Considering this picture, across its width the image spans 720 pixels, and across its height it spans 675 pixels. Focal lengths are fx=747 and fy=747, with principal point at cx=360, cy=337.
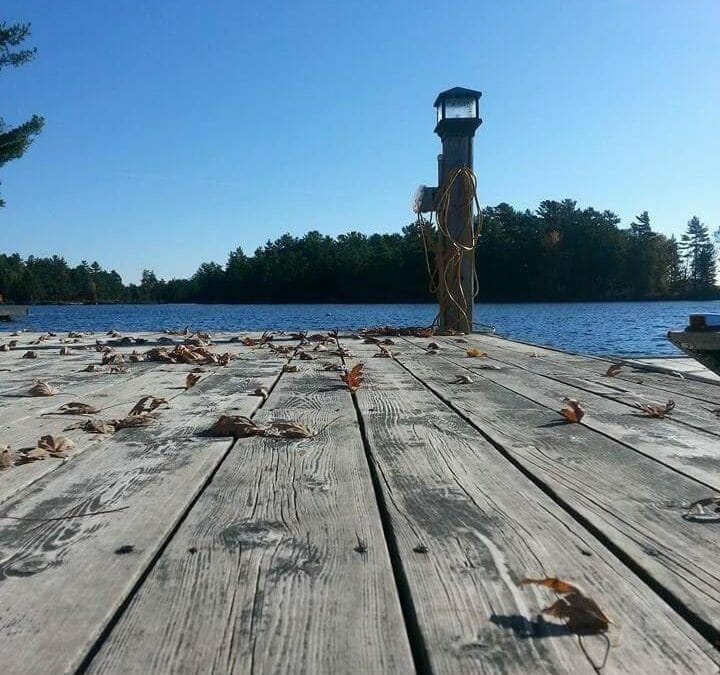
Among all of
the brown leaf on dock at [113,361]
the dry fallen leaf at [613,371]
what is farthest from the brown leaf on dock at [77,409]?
the dry fallen leaf at [613,371]

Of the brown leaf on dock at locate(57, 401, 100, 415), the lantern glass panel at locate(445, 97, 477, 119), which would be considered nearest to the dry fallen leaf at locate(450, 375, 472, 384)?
the brown leaf on dock at locate(57, 401, 100, 415)

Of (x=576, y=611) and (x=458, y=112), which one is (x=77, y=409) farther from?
(x=458, y=112)

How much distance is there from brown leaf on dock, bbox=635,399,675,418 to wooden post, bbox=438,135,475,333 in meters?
6.80

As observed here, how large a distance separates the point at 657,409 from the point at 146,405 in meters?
2.25

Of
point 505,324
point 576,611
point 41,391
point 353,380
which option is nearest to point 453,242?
point 353,380

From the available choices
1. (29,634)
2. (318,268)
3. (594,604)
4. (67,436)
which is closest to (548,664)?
(594,604)

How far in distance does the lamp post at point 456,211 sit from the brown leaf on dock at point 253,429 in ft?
24.6

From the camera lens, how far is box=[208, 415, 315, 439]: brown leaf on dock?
267 cm

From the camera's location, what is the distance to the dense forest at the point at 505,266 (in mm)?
86000

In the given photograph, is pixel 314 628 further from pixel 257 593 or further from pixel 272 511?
pixel 272 511

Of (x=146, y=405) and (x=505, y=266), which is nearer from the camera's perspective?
(x=146, y=405)

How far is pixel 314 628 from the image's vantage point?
1.17 meters

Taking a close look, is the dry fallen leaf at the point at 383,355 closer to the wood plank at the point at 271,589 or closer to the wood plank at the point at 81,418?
the wood plank at the point at 81,418

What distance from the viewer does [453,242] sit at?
997 cm
